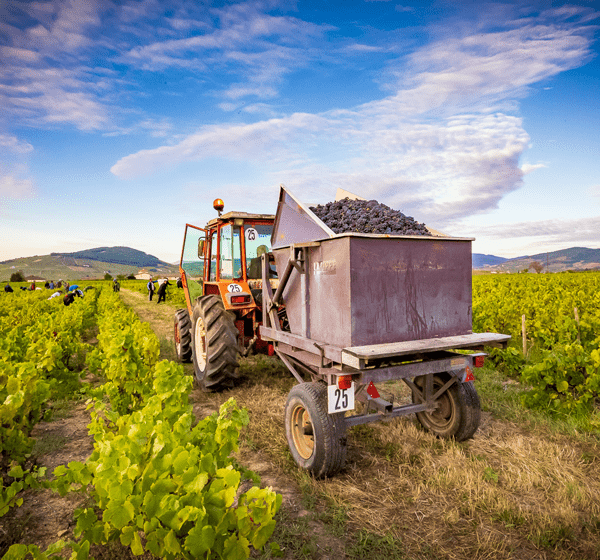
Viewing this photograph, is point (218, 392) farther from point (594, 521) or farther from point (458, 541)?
point (594, 521)

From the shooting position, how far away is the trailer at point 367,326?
9.82 ft

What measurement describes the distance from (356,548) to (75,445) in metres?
3.36

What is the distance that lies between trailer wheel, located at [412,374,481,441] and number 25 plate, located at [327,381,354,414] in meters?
1.30

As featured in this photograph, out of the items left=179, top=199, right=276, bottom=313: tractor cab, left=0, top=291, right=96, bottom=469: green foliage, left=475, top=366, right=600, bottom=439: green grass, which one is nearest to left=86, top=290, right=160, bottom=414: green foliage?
left=0, top=291, right=96, bottom=469: green foliage

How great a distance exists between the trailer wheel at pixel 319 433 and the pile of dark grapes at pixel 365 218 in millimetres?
1510

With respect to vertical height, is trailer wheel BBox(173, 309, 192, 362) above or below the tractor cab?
below

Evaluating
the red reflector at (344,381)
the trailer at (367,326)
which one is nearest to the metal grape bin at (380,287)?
the trailer at (367,326)

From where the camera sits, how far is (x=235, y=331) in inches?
205

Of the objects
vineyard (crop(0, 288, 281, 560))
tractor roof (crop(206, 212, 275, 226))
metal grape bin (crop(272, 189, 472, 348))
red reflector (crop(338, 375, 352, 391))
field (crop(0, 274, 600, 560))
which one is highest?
tractor roof (crop(206, 212, 275, 226))

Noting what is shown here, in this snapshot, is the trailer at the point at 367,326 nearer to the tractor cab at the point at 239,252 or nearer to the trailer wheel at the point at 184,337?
the tractor cab at the point at 239,252

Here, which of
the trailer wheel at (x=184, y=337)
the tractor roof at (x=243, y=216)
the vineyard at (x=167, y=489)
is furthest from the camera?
the trailer wheel at (x=184, y=337)

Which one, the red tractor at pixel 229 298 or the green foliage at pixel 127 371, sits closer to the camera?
the green foliage at pixel 127 371

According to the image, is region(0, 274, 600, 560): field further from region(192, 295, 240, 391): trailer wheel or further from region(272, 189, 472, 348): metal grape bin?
region(272, 189, 472, 348): metal grape bin

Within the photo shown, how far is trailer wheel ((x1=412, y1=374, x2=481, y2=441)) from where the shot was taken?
375cm
